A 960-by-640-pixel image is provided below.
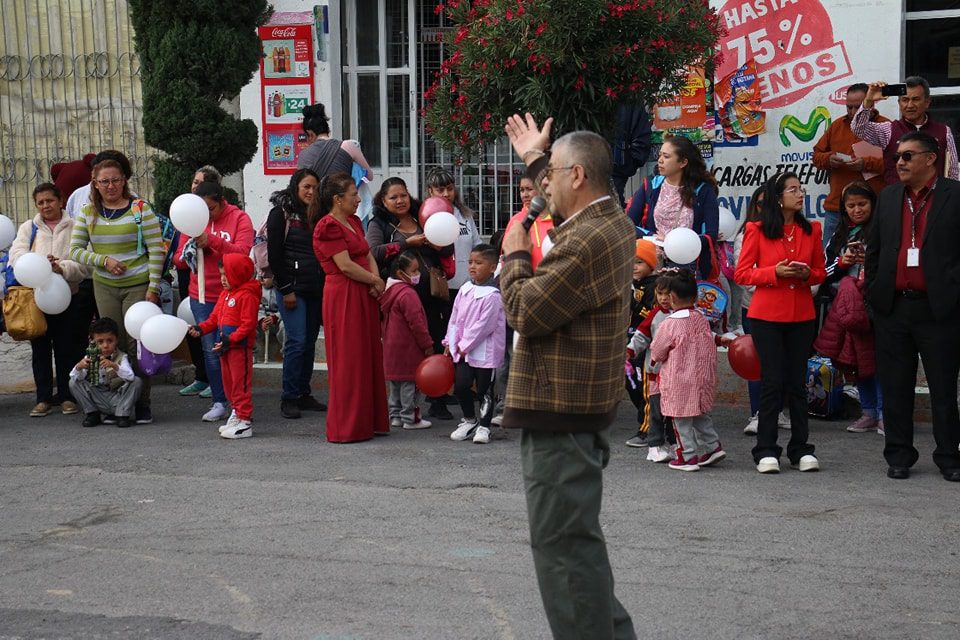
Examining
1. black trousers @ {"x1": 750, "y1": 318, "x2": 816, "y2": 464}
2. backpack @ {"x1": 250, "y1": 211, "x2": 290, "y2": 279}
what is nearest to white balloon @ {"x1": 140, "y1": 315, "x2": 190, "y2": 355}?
backpack @ {"x1": 250, "y1": 211, "x2": 290, "y2": 279}

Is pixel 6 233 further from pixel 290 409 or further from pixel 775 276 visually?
pixel 775 276

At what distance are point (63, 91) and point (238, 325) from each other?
6.37 metres

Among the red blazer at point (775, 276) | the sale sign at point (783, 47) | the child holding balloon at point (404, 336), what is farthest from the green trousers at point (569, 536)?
the sale sign at point (783, 47)

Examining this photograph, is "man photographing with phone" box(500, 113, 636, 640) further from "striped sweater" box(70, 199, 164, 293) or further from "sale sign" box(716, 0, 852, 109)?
"sale sign" box(716, 0, 852, 109)

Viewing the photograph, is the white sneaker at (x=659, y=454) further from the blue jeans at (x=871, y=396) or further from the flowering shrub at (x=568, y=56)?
the flowering shrub at (x=568, y=56)

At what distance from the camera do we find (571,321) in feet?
14.0

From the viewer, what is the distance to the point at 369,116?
13875 mm

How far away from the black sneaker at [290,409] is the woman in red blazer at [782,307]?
3908 millimetres

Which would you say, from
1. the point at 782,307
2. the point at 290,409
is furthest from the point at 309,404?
the point at 782,307

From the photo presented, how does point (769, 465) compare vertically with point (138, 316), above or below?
below

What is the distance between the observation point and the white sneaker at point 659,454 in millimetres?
8188

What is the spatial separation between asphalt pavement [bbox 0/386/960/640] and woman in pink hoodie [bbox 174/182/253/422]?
3.05 feet

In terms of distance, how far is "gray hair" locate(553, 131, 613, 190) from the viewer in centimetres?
434

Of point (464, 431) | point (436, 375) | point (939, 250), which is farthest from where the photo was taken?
point (464, 431)
